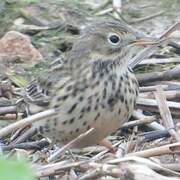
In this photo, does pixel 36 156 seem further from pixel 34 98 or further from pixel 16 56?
pixel 16 56

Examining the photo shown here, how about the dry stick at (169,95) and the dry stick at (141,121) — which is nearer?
the dry stick at (141,121)

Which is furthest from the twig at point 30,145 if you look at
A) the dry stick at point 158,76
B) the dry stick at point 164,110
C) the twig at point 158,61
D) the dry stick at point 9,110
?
the twig at point 158,61

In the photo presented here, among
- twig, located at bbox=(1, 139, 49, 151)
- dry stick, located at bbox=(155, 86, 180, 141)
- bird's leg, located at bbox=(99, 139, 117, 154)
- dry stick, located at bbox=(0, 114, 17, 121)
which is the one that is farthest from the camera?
dry stick, located at bbox=(0, 114, 17, 121)

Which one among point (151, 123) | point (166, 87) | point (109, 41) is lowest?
point (151, 123)

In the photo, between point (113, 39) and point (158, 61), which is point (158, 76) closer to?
point (158, 61)

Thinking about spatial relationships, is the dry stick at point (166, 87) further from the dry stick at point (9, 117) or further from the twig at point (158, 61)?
the dry stick at point (9, 117)

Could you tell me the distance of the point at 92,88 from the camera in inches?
182

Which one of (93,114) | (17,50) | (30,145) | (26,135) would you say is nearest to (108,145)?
(93,114)

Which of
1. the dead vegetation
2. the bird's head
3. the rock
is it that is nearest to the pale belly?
the dead vegetation

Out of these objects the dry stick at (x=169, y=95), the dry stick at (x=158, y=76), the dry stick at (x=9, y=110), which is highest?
the dry stick at (x=158, y=76)

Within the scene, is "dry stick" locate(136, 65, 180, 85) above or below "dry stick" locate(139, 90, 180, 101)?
above

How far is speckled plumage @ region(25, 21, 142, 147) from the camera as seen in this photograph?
4492 millimetres

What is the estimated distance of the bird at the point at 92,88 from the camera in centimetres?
449

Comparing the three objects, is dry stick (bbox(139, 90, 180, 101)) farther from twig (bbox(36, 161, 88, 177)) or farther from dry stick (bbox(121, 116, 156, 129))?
twig (bbox(36, 161, 88, 177))
